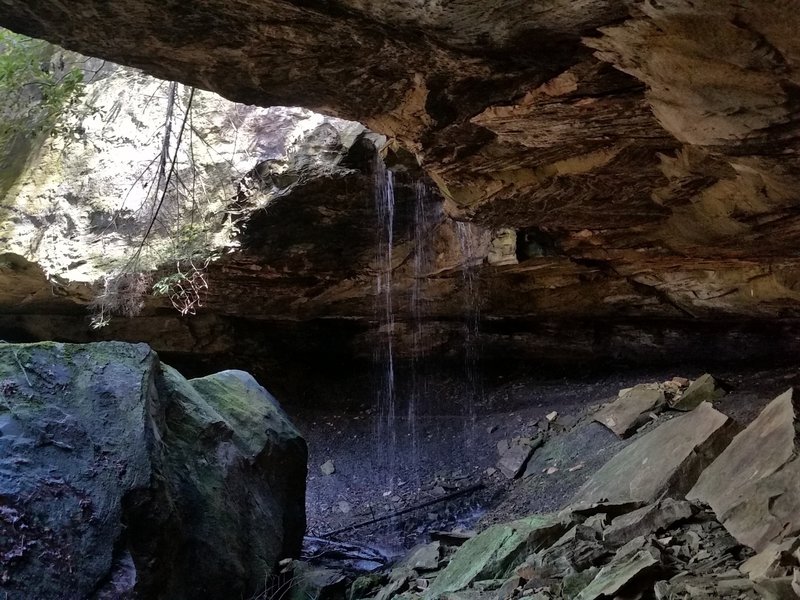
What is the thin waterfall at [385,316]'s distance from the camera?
8438 mm

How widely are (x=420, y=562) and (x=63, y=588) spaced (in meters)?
3.11

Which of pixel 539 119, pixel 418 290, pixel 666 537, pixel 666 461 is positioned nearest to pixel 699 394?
pixel 666 461

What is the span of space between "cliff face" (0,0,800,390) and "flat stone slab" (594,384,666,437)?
1.72 meters

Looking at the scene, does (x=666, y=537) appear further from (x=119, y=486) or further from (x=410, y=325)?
(x=410, y=325)


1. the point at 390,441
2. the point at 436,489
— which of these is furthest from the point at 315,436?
the point at 436,489

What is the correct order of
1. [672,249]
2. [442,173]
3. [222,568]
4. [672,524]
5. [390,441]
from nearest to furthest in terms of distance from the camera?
[672,524], [222,568], [442,173], [672,249], [390,441]

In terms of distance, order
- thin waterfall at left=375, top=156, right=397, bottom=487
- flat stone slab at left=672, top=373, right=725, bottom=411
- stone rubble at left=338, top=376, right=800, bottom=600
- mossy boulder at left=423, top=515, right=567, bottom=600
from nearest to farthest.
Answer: stone rubble at left=338, top=376, right=800, bottom=600 → mossy boulder at left=423, top=515, right=567, bottom=600 → flat stone slab at left=672, top=373, right=725, bottom=411 → thin waterfall at left=375, top=156, right=397, bottom=487

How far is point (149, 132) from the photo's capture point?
880cm

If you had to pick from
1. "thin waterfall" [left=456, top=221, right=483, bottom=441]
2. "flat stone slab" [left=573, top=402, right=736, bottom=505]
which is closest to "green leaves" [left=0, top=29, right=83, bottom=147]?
"thin waterfall" [left=456, top=221, right=483, bottom=441]

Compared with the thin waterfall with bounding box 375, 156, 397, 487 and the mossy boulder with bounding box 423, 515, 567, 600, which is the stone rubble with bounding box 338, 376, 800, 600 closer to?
the mossy boulder with bounding box 423, 515, 567, 600

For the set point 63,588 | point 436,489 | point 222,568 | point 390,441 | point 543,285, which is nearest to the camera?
point 63,588

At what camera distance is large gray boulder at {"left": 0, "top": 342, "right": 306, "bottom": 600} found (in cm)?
383

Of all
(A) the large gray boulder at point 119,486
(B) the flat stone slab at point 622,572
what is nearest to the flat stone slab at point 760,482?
(B) the flat stone slab at point 622,572

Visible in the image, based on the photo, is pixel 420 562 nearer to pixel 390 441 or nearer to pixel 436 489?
pixel 436 489
